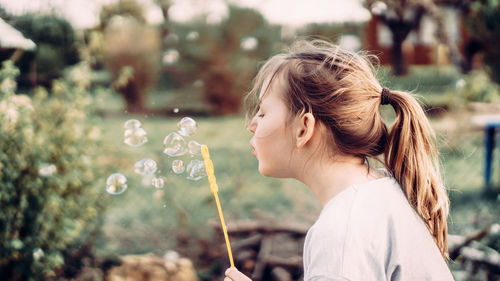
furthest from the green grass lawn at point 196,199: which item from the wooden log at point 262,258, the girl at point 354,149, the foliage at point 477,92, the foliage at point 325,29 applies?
the foliage at point 325,29

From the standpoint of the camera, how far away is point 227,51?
8.40 m

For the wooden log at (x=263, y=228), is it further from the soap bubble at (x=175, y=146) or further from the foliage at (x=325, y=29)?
the foliage at (x=325, y=29)

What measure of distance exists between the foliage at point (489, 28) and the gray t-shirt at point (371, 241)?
4979 mm

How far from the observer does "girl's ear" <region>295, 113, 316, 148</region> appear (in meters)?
1.32

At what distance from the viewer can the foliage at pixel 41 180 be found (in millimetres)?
→ 2465

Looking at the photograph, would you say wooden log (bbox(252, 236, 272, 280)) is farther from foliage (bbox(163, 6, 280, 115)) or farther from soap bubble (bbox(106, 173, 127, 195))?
foliage (bbox(163, 6, 280, 115))

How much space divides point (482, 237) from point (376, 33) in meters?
11.8

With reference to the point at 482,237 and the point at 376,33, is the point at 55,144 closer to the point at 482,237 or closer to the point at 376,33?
the point at 482,237

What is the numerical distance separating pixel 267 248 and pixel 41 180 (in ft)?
4.28

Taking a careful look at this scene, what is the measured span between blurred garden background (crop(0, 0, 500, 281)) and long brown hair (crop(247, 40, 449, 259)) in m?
0.20

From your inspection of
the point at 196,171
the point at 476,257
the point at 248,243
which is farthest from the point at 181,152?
the point at 476,257

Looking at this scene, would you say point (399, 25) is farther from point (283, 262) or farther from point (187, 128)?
point (187, 128)

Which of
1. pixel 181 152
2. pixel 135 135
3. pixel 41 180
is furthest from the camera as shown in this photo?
pixel 41 180

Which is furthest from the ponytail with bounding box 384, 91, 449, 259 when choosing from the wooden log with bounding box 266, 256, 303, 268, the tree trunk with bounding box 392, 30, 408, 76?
the tree trunk with bounding box 392, 30, 408, 76
